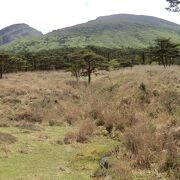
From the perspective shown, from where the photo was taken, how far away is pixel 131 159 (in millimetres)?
13281

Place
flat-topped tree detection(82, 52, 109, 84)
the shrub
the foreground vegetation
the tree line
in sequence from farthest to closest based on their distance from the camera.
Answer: the tree line
flat-topped tree detection(82, 52, 109, 84)
the shrub
the foreground vegetation

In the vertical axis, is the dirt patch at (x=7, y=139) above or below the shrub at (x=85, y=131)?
below

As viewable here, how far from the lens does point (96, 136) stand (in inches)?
736

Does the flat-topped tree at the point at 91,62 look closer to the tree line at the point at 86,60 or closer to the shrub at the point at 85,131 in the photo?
the tree line at the point at 86,60

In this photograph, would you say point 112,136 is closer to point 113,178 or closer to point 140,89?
point 113,178

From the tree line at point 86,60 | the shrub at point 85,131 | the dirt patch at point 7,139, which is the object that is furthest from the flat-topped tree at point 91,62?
the dirt patch at point 7,139

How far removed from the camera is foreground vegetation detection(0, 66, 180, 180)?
12.5 meters

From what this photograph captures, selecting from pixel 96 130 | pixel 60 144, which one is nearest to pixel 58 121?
pixel 96 130

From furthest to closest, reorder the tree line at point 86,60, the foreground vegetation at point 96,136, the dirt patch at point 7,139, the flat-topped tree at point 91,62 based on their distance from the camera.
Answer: the tree line at point 86,60, the flat-topped tree at point 91,62, the dirt patch at point 7,139, the foreground vegetation at point 96,136

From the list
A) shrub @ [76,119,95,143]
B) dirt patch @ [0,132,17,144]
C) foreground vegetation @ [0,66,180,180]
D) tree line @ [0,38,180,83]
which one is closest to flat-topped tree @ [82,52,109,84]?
tree line @ [0,38,180,83]

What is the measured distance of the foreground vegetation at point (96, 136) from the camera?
1248cm

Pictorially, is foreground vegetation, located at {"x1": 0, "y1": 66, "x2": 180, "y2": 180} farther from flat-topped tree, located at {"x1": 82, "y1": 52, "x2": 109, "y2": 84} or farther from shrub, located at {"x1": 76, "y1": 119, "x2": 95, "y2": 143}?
flat-topped tree, located at {"x1": 82, "y1": 52, "x2": 109, "y2": 84}

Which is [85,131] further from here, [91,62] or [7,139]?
[91,62]

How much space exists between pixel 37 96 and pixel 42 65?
73342 millimetres
